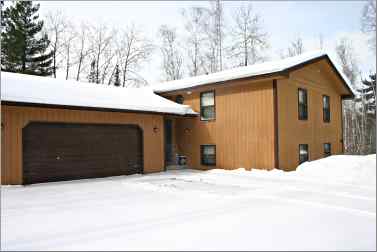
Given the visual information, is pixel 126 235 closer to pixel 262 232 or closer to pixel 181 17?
pixel 262 232

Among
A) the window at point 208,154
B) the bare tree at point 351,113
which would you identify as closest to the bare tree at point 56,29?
the window at point 208,154

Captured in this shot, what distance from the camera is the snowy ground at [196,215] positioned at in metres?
4.42

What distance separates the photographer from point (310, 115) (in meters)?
14.4

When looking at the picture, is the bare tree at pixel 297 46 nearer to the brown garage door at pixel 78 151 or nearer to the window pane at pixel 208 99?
the window pane at pixel 208 99

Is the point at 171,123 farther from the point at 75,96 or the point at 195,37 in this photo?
the point at 195,37

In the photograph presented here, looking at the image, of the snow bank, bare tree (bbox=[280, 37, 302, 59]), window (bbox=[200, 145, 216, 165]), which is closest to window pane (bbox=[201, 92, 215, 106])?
window (bbox=[200, 145, 216, 165])

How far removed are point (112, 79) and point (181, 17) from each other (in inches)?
374

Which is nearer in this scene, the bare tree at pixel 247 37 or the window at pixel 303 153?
the window at pixel 303 153

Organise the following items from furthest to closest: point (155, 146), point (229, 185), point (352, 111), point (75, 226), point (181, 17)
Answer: point (352, 111) → point (181, 17) → point (155, 146) → point (229, 185) → point (75, 226)

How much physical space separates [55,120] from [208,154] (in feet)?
21.5

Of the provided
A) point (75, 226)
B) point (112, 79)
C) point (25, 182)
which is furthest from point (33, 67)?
point (75, 226)

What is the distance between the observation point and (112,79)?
32.9 meters

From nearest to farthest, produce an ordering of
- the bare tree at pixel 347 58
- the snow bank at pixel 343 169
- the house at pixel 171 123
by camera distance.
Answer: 1. the snow bank at pixel 343 169
2. the house at pixel 171 123
3. the bare tree at pixel 347 58

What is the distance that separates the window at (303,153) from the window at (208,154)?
3541mm
